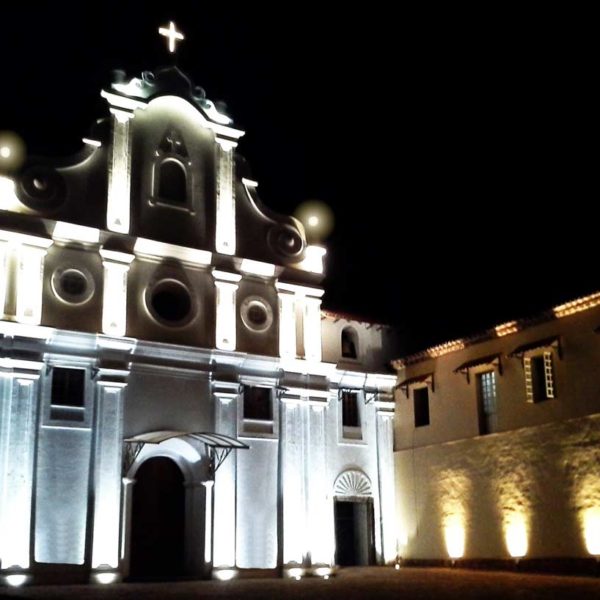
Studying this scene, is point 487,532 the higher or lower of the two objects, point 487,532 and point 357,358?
the lower

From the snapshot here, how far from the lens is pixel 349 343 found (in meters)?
33.1

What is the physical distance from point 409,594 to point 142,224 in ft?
48.5

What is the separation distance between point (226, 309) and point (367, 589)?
11201 mm

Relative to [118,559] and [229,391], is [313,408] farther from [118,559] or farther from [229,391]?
[118,559]

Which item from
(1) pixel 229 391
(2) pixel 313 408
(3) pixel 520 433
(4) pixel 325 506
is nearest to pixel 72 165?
(1) pixel 229 391

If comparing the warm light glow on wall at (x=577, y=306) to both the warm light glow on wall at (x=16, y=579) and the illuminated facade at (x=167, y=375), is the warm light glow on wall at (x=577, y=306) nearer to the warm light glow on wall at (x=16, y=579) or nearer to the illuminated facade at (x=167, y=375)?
the illuminated facade at (x=167, y=375)

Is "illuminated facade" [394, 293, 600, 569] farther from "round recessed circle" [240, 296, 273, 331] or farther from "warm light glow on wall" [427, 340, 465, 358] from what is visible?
"round recessed circle" [240, 296, 273, 331]

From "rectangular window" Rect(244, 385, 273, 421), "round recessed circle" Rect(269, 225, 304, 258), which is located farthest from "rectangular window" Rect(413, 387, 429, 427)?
"round recessed circle" Rect(269, 225, 304, 258)

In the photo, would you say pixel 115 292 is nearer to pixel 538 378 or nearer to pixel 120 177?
pixel 120 177

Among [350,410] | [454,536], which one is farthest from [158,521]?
[454,536]

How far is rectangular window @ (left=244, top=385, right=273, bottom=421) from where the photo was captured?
1116 inches

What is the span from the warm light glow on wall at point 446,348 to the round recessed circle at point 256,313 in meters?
6.34

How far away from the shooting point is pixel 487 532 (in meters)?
28.0

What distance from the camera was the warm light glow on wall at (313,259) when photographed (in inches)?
1211
